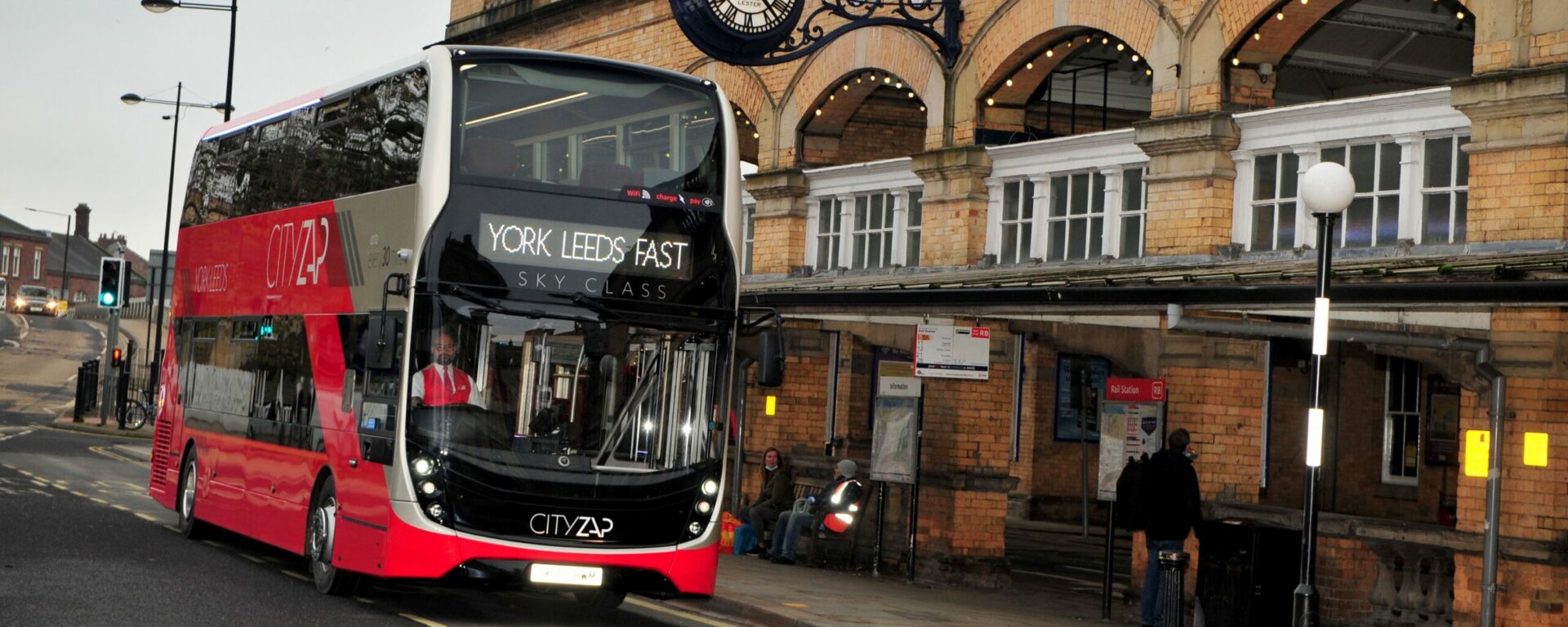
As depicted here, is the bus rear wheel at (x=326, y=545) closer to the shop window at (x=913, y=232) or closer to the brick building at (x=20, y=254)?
the shop window at (x=913, y=232)

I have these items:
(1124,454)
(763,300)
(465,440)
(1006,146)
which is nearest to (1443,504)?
(1124,454)

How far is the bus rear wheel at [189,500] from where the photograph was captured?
58.4ft

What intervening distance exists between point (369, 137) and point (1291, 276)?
6.88 meters

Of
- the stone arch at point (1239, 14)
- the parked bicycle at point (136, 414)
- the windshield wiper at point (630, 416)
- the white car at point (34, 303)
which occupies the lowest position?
the parked bicycle at point (136, 414)

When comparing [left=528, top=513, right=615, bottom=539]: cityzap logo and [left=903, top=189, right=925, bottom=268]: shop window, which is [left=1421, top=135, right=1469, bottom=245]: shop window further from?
[left=903, top=189, right=925, bottom=268]: shop window

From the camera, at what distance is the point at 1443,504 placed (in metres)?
18.2

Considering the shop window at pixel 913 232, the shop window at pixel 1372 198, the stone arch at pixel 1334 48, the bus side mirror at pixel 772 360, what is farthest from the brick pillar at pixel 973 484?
the bus side mirror at pixel 772 360

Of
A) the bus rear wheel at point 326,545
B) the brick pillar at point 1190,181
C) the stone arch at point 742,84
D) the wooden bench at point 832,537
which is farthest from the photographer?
the stone arch at point 742,84

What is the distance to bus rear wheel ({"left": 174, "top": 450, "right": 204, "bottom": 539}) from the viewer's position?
1781cm

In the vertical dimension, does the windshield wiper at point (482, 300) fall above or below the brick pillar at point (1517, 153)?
below

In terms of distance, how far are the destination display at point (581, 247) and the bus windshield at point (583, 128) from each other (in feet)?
0.97

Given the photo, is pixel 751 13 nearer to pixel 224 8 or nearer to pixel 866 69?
pixel 866 69

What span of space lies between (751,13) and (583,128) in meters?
7.34

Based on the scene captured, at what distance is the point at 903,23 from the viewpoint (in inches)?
773
